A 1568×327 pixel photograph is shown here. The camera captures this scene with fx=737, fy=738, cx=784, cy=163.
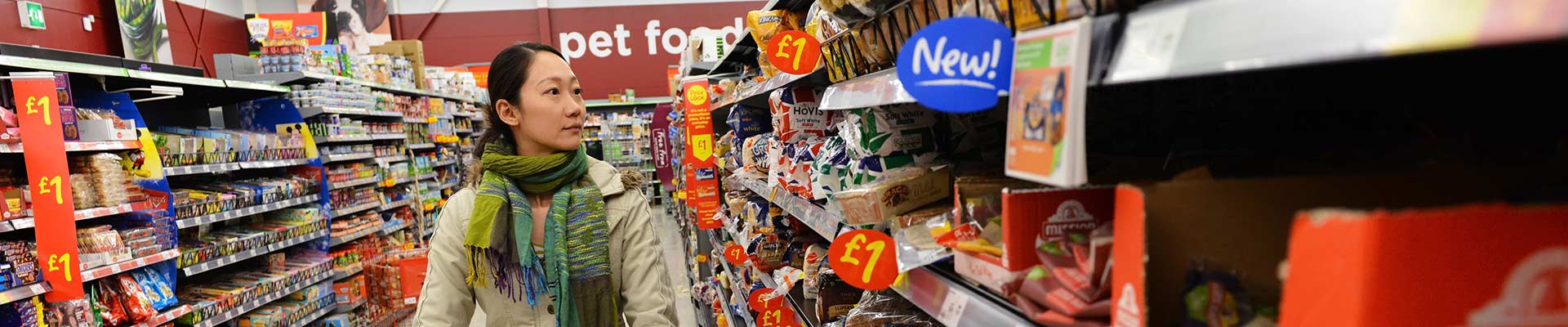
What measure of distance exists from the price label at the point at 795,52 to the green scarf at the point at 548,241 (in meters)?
0.73

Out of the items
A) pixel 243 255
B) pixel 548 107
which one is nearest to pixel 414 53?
pixel 243 255

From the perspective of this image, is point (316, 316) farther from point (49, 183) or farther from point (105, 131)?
point (49, 183)

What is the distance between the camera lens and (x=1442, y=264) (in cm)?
44

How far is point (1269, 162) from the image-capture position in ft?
2.45

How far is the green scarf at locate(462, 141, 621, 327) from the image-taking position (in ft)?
6.52

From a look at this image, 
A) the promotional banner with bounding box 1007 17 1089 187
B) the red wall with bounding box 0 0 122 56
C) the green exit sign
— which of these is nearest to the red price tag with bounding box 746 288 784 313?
the promotional banner with bounding box 1007 17 1089 187

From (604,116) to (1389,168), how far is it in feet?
40.5

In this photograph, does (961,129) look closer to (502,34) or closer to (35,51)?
(35,51)

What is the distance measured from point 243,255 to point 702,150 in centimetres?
254

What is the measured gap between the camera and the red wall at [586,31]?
1270 centimetres

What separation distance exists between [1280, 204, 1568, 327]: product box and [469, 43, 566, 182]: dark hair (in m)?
1.90

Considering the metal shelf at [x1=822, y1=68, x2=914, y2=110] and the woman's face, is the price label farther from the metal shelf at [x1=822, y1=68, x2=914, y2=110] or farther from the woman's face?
the woman's face

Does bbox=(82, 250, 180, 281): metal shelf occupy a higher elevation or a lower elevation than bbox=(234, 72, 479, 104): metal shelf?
lower

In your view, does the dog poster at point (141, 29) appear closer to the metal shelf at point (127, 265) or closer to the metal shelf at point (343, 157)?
the metal shelf at point (343, 157)
